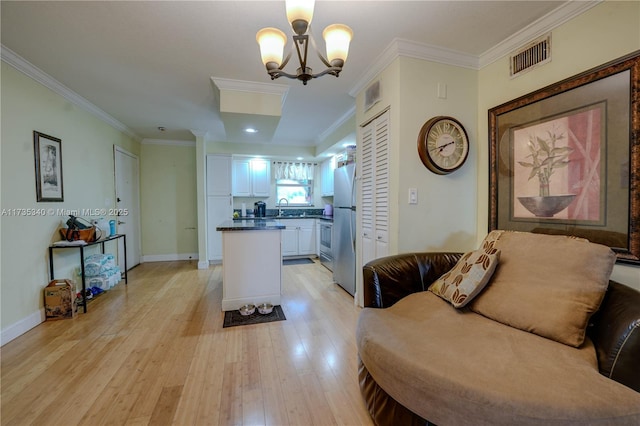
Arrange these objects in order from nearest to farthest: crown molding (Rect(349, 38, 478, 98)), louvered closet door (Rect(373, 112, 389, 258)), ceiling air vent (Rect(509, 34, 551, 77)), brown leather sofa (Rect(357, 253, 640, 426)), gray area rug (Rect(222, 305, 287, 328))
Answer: brown leather sofa (Rect(357, 253, 640, 426))
ceiling air vent (Rect(509, 34, 551, 77))
crown molding (Rect(349, 38, 478, 98))
louvered closet door (Rect(373, 112, 389, 258))
gray area rug (Rect(222, 305, 287, 328))

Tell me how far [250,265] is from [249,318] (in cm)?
56

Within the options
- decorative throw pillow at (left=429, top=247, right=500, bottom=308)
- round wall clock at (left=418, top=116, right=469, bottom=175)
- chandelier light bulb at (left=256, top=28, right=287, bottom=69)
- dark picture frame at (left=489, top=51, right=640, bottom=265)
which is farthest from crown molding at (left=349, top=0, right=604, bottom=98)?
decorative throw pillow at (left=429, top=247, right=500, bottom=308)

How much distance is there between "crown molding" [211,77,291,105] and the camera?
2728 millimetres

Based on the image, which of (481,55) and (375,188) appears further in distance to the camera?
(375,188)

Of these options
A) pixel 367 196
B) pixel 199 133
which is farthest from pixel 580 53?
pixel 199 133

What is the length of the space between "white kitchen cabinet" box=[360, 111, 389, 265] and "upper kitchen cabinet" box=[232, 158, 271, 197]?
3153 mm

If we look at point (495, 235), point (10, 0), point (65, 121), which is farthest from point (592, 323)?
point (65, 121)

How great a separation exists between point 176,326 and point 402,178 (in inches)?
99.1

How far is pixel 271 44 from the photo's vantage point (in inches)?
57.3

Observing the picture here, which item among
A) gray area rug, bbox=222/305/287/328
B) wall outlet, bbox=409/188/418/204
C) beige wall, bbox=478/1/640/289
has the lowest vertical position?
gray area rug, bbox=222/305/287/328

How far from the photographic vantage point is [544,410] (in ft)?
2.78

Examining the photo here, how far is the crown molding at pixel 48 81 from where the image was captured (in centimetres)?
222

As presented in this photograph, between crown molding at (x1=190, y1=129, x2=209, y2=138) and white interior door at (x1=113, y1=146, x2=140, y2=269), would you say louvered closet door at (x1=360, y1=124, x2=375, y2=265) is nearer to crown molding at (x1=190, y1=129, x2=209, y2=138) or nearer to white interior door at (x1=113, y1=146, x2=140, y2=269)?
crown molding at (x1=190, y1=129, x2=209, y2=138)

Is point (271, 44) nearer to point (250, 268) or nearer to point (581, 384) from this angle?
point (581, 384)
